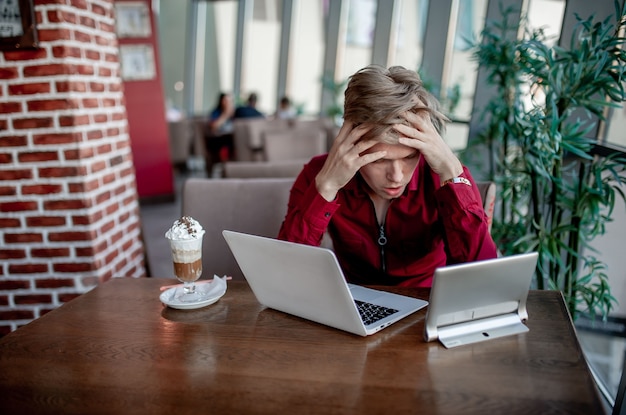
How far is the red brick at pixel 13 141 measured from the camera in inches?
78.8

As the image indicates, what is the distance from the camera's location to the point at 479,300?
1.02m

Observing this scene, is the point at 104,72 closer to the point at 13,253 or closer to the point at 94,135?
the point at 94,135

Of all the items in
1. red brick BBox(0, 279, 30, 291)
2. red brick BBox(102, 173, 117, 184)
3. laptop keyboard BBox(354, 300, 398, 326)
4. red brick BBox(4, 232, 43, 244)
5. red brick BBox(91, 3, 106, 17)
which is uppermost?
red brick BBox(91, 3, 106, 17)

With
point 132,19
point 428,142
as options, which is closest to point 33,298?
point 428,142

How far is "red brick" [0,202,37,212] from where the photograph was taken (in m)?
2.06

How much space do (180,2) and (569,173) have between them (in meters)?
9.34

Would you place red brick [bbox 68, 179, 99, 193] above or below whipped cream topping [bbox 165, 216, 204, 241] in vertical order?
below

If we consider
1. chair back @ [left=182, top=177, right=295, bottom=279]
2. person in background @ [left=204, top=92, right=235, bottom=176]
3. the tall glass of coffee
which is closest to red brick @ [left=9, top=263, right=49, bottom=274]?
chair back @ [left=182, top=177, right=295, bottom=279]

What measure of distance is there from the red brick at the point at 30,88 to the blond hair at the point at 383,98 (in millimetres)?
1317

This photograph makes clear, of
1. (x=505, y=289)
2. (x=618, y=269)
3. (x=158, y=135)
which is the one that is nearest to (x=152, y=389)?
(x=505, y=289)

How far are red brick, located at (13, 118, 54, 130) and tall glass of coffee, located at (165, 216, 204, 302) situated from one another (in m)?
1.08

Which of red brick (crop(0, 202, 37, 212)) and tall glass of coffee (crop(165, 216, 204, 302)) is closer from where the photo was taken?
tall glass of coffee (crop(165, 216, 204, 302))

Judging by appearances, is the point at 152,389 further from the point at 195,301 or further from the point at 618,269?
the point at 618,269

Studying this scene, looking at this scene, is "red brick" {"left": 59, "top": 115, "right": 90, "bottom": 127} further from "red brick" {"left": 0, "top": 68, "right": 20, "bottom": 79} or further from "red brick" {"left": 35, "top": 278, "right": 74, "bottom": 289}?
"red brick" {"left": 35, "top": 278, "right": 74, "bottom": 289}
